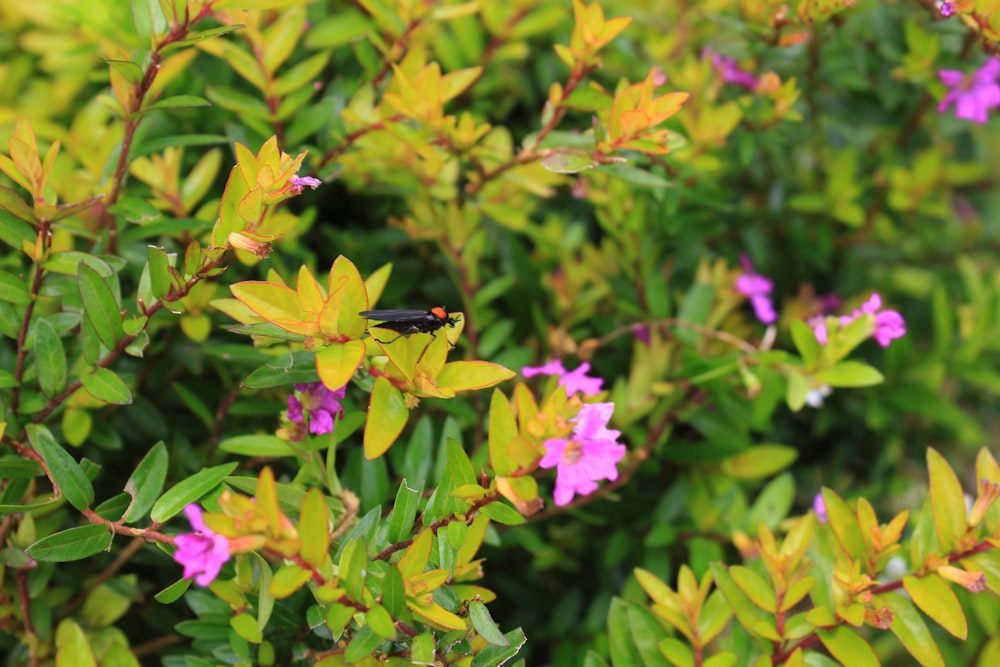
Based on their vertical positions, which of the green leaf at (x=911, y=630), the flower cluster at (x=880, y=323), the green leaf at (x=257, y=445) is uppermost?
the green leaf at (x=257, y=445)

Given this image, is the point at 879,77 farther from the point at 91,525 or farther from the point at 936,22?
the point at 91,525

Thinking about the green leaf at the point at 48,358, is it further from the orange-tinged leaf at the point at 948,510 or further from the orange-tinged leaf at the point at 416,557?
the orange-tinged leaf at the point at 948,510

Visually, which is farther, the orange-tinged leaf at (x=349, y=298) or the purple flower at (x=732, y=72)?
the purple flower at (x=732, y=72)

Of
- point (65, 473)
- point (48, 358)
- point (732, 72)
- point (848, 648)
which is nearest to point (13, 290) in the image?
point (48, 358)

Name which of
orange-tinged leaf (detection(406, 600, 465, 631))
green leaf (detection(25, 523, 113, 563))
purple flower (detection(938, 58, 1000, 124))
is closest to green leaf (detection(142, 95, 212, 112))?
green leaf (detection(25, 523, 113, 563))

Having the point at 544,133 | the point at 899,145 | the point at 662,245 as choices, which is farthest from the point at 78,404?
the point at 899,145

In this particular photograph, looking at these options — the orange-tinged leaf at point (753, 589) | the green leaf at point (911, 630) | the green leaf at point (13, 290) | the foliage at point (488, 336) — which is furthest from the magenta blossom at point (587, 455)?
the green leaf at point (13, 290)

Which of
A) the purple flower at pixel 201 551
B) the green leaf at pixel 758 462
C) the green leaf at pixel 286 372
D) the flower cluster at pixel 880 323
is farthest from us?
the green leaf at pixel 758 462

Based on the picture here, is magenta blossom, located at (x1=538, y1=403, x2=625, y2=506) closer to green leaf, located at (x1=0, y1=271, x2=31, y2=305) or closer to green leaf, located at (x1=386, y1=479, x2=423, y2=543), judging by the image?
green leaf, located at (x1=386, y1=479, x2=423, y2=543)
